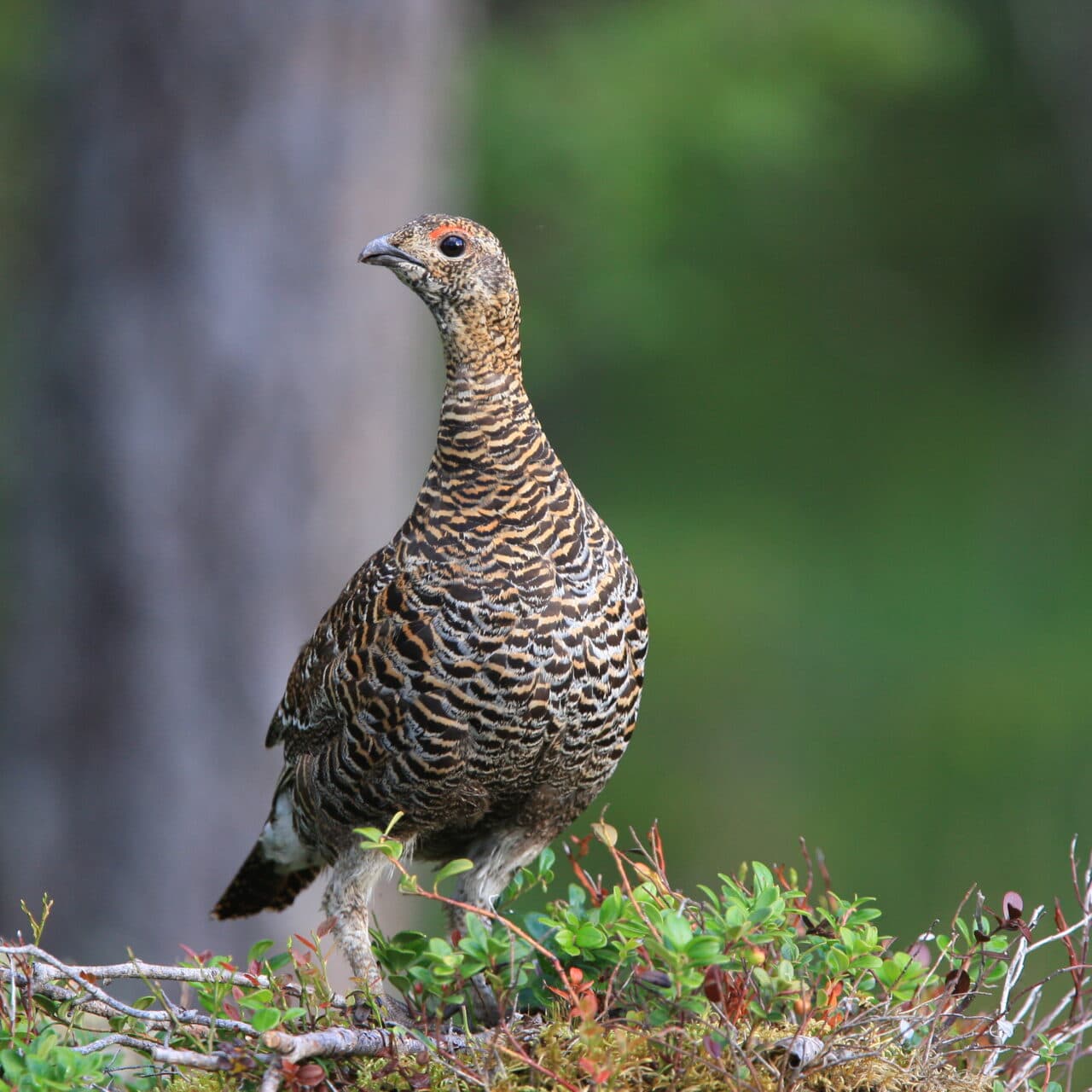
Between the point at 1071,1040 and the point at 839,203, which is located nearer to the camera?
Answer: the point at 1071,1040

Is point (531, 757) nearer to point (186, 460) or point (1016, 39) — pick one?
point (186, 460)

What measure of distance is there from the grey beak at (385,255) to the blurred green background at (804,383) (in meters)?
3.42

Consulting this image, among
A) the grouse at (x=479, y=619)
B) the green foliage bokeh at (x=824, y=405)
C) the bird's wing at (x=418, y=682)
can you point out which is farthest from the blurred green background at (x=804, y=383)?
the grouse at (x=479, y=619)

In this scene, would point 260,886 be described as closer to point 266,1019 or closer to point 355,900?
point 355,900

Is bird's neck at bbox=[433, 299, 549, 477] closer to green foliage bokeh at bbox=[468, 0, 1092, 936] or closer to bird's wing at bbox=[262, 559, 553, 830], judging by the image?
bird's wing at bbox=[262, 559, 553, 830]

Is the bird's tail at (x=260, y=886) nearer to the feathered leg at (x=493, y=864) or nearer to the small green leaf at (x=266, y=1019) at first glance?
the feathered leg at (x=493, y=864)

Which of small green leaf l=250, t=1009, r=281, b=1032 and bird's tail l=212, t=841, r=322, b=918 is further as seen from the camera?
bird's tail l=212, t=841, r=322, b=918

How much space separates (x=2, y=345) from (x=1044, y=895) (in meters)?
7.95

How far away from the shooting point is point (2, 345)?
1059 cm

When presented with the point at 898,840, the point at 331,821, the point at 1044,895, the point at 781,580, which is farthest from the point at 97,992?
the point at 781,580

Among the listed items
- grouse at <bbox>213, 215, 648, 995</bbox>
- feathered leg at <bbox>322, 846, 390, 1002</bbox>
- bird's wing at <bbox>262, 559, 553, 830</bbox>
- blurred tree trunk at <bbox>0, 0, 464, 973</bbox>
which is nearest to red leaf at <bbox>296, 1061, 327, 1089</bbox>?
grouse at <bbox>213, 215, 648, 995</bbox>

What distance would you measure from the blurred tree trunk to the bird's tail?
2335 mm

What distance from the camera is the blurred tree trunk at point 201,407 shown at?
20.6ft

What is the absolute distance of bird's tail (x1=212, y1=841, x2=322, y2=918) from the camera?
3.91 metres
